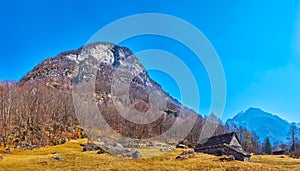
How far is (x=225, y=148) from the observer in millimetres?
55188

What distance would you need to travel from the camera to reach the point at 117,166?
37.3 meters

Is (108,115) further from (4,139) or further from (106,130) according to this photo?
(4,139)

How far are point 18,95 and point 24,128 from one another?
2000 cm

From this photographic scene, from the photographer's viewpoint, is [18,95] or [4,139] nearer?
[4,139]

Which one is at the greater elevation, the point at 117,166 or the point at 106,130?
the point at 106,130

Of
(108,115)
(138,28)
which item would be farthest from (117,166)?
(108,115)

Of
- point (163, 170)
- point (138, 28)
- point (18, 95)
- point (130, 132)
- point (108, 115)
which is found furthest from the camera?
point (108, 115)

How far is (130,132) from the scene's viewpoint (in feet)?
369

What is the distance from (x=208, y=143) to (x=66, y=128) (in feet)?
205

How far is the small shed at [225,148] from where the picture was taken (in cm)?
5397

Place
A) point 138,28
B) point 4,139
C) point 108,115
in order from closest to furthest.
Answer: point 138,28
point 4,139
point 108,115

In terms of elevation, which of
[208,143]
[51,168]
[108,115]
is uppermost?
[108,115]

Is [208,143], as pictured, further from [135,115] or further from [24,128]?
[135,115]

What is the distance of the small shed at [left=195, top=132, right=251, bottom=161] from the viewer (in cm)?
5397
